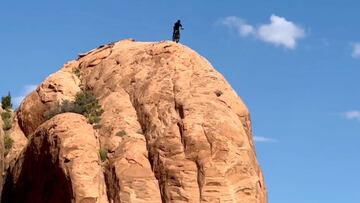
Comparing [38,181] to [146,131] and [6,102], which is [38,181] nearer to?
Result: [146,131]

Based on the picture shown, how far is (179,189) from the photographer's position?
28812 millimetres

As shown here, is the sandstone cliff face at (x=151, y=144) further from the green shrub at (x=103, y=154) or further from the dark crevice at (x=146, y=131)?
the green shrub at (x=103, y=154)

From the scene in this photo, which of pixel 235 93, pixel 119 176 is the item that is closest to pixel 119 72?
pixel 235 93

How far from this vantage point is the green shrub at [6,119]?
39.6 meters

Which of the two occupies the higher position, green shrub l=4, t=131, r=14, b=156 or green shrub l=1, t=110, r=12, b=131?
green shrub l=1, t=110, r=12, b=131

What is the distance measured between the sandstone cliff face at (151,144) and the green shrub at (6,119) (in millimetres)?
2585

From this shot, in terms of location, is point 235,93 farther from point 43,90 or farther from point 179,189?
point 43,90

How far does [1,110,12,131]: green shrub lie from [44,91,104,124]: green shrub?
3.71m

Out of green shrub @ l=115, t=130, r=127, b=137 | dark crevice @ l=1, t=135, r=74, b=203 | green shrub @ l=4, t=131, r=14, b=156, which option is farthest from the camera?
green shrub @ l=4, t=131, r=14, b=156

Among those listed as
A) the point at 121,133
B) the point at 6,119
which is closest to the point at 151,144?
the point at 121,133

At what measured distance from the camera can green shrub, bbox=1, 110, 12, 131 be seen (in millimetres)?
39594

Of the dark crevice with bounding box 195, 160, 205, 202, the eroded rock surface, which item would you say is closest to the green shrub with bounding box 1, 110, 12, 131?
the eroded rock surface

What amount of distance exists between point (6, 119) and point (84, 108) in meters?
8.21

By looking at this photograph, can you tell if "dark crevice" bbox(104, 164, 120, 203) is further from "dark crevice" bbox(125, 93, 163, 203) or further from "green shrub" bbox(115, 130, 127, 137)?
"green shrub" bbox(115, 130, 127, 137)
